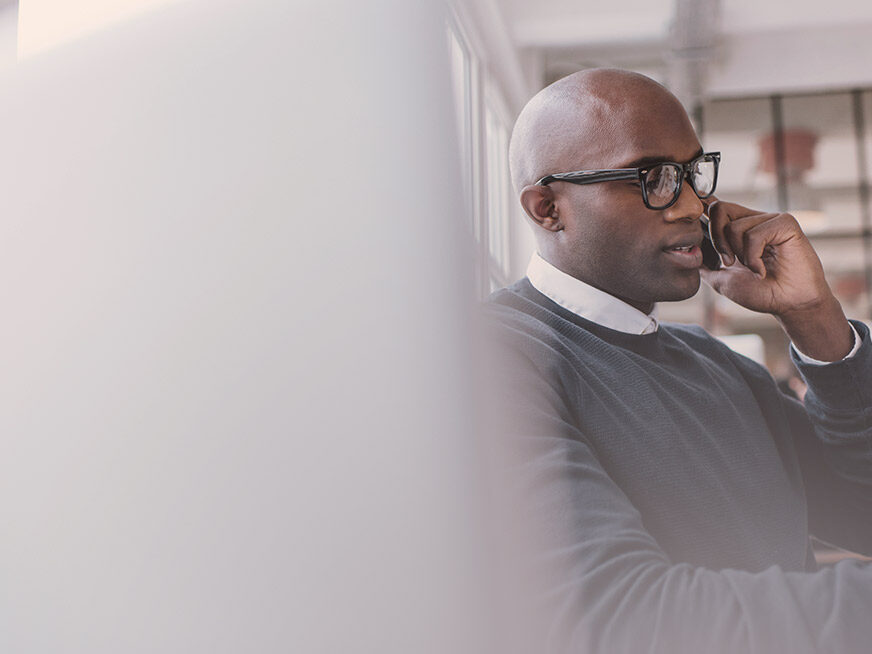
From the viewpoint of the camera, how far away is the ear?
0.38m

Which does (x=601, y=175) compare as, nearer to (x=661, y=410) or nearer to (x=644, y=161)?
(x=644, y=161)

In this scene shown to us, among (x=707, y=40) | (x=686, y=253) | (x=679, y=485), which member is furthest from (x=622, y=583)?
(x=707, y=40)

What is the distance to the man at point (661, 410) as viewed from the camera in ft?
1.08

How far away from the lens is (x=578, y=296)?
0.41 m

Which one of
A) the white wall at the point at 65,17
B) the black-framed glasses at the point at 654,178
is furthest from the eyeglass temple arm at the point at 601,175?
the white wall at the point at 65,17

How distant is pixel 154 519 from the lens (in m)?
0.39

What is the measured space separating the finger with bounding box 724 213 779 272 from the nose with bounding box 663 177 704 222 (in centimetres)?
7

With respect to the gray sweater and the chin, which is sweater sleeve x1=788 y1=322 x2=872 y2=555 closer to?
the gray sweater

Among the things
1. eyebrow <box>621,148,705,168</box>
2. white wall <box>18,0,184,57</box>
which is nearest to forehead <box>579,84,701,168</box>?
eyebrow <box>621,148,705,168</box>

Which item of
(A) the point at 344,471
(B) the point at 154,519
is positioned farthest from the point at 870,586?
(B) the point at 154,519

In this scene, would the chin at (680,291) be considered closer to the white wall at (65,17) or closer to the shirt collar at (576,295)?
the shirt collar at (576,295)

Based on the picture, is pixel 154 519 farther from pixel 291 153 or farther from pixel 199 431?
pixel 291 153

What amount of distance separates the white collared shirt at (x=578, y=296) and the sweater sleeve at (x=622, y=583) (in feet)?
0.25

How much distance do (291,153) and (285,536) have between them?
198 millimetres
